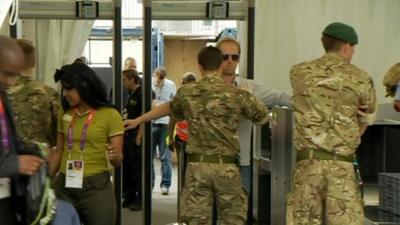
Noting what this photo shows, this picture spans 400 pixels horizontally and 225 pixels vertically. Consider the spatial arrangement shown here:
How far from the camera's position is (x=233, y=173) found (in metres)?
3.92

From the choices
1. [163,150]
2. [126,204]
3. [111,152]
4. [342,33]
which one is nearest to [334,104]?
[342,33]

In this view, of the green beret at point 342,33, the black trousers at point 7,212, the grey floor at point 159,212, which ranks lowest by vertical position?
the grey floor at point 159,212

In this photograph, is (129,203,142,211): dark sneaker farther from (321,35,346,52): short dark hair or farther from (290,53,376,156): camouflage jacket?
(321,35,346,52): short dark hair

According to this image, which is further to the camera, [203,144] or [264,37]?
[264,37]

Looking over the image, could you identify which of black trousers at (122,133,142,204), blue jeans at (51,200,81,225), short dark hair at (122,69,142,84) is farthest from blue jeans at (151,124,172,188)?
blue jeans at (51,200,81,225)

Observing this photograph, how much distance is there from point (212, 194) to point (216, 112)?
1.61 feet

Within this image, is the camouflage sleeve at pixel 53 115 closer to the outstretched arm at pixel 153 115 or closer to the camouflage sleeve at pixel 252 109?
the outstretched arm at pixel 153 115

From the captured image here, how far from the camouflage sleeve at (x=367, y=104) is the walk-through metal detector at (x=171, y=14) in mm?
2229

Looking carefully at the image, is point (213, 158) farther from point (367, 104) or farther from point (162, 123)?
point (162, 123)

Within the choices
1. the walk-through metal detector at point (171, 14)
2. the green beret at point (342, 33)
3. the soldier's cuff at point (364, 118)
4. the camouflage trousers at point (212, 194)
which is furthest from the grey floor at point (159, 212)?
the green beret at point (342, 33)

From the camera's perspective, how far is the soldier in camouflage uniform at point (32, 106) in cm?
388

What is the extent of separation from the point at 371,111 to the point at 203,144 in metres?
0.98

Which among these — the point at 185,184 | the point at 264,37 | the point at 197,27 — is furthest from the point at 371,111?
the point at 197,27

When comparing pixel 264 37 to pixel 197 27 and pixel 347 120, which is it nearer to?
pixel 347 120
